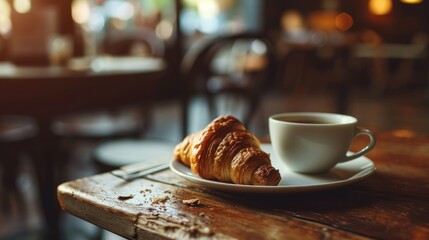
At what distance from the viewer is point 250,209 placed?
0.62m

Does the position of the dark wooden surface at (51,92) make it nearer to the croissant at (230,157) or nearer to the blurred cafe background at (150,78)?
the blurred cafe background at (150,78)

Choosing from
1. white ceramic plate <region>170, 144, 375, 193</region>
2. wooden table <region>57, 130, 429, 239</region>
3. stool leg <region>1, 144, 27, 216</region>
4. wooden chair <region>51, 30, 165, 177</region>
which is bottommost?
stool leg <region>1, 144, 27, 216</region>

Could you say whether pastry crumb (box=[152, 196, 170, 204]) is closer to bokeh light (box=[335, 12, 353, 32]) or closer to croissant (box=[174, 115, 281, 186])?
croissant (box=[174, 115, 281, 186])

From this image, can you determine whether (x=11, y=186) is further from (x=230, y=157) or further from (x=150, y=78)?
(x=230, y=157)

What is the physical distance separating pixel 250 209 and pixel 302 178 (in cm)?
12

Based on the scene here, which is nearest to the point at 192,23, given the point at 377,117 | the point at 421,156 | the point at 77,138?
the point at 377,117

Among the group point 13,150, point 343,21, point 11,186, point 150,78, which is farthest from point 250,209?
point 343,21

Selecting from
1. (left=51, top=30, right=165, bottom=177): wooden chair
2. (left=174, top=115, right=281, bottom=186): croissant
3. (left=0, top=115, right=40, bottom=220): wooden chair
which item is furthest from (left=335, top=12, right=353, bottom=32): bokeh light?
(left=174, top=115, right=281, bottom=186): croissant

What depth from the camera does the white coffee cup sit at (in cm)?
68

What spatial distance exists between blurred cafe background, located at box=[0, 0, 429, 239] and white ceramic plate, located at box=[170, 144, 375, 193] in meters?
0.32

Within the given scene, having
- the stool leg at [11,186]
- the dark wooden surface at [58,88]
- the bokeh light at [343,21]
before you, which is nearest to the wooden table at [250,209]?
the dark wooden surface at [58,88]

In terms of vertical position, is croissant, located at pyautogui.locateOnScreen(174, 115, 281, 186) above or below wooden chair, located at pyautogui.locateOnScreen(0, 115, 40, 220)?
above

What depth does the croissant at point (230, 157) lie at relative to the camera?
64 centimetres

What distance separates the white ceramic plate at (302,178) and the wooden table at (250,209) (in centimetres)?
2
